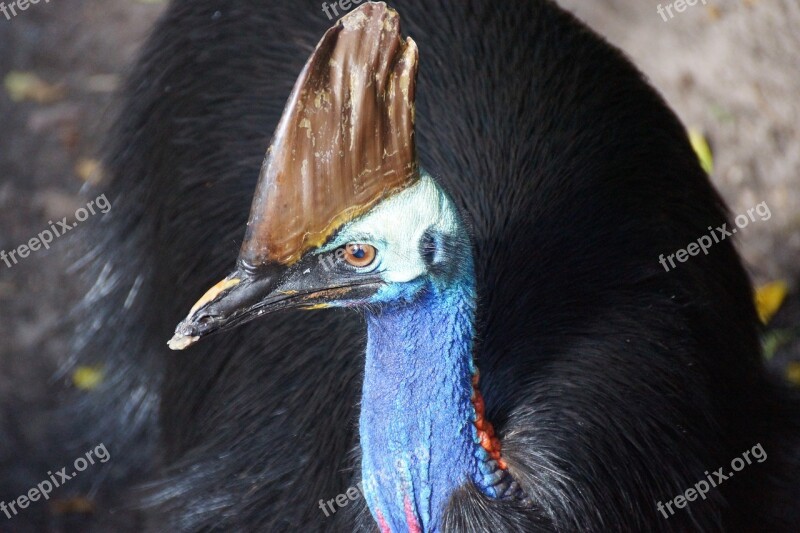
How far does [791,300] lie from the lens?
3564mm

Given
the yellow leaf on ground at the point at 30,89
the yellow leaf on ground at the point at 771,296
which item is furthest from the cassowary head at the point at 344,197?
the yellow leaf on ground at the point at 30,89

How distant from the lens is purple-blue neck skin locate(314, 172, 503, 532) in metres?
1.67

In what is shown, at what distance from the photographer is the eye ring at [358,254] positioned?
1.67m

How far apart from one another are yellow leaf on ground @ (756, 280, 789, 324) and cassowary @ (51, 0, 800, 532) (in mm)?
576

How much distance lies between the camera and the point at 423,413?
5.93 ft

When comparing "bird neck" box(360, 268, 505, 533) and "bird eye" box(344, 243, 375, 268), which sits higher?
"bird eye" box(344, 243, 375, 268)

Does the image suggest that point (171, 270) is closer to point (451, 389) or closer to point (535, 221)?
point (535, 221)

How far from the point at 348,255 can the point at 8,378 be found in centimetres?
221

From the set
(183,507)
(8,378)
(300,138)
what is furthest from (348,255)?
(8,378)

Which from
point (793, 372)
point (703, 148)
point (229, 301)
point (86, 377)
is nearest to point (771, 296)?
point (793, 372)

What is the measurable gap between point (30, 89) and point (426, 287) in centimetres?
290

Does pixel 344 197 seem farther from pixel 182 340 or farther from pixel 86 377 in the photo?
pixel 86 377

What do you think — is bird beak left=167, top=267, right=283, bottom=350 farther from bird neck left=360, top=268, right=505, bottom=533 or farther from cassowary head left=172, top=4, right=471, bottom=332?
bird neck left=360, top=268, right=505, bottom=533

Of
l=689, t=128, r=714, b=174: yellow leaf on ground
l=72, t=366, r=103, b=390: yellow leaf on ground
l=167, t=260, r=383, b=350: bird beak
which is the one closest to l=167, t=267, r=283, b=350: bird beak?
l=167, t=260, r=383, b=350: bird beak
